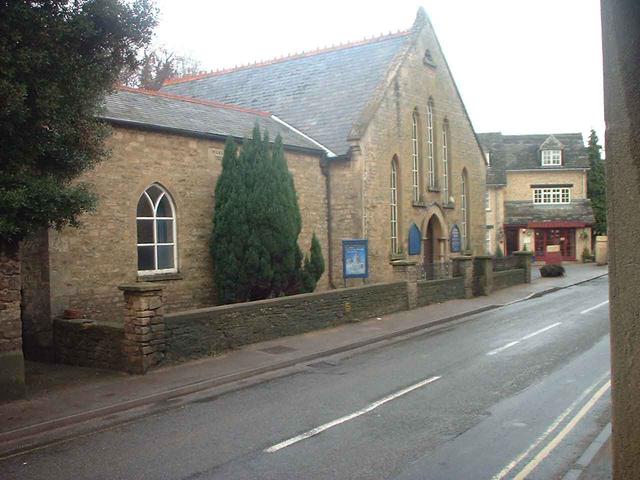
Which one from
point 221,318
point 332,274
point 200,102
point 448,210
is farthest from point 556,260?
point 221,318

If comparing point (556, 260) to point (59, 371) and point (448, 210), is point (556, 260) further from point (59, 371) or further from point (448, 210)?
point (59, 371)

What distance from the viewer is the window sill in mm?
15633

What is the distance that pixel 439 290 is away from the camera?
2148 cm

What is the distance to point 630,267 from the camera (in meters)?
3.24

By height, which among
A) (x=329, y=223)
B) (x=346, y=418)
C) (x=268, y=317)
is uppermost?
(x=329, y=223)

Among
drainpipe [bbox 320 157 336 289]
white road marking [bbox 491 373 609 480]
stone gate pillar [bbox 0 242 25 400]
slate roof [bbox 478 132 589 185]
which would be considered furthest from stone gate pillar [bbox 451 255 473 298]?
slate roof [bbox 478 132 589 185]

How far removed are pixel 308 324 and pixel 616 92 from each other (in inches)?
485

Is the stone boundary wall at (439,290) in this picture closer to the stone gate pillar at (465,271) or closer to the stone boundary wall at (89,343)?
the stone gate pillar at (465,271)

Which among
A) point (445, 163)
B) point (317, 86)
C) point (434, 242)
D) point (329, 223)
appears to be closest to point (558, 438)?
point (329, 223)

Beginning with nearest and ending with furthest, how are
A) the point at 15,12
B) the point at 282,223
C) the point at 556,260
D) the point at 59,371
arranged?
the point at 15,12 → the point at 59,371 → the point at 282,223 → the point at 556,260

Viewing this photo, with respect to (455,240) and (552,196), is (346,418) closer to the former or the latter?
(455,240)

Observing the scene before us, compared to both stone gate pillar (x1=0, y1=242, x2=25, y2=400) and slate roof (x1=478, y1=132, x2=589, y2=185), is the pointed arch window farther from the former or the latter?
slate roof (x1=478, y1=132, x2=589, y2=185)

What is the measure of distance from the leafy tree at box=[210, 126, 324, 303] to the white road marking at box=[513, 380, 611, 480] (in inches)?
374

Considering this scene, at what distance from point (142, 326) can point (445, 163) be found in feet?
65.2
